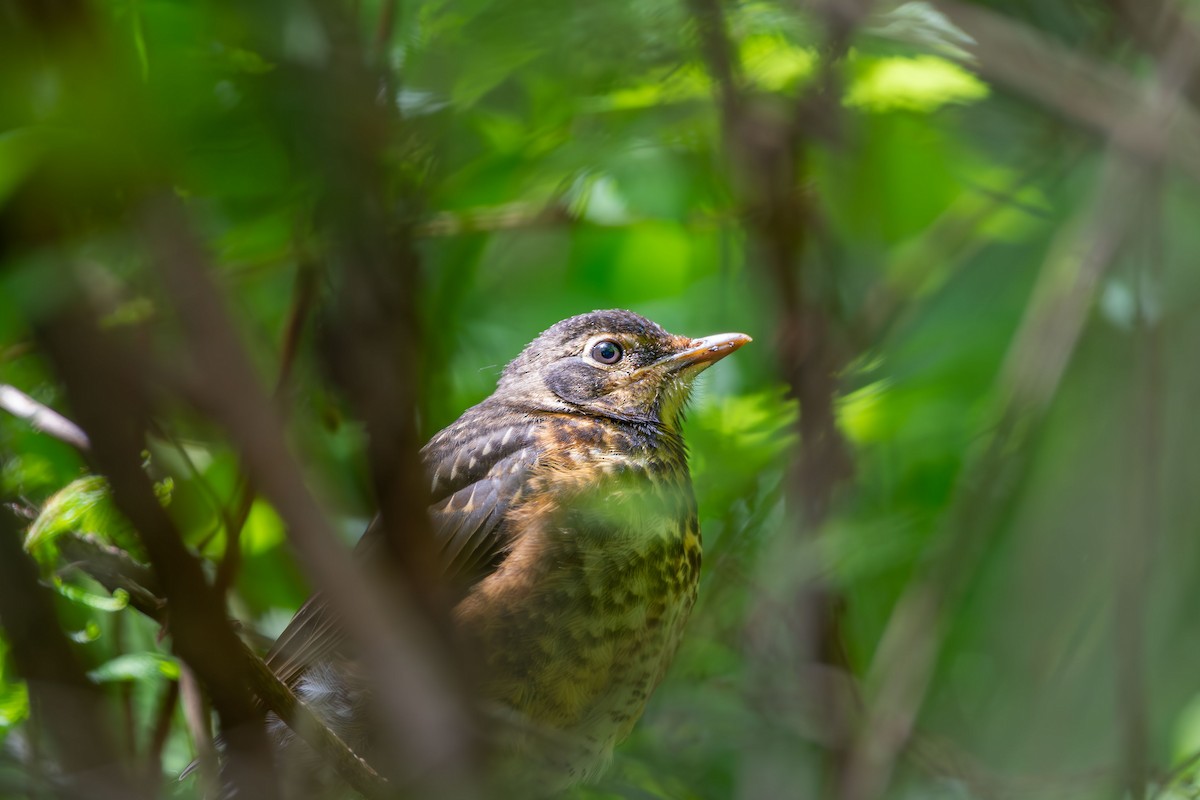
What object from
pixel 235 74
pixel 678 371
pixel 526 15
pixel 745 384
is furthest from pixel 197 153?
pixel 745 384

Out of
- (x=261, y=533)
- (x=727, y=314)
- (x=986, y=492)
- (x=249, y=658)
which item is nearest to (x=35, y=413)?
(x=261, y=533)

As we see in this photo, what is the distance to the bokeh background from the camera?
1475 mm

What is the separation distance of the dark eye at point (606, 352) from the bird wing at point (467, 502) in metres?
0.28

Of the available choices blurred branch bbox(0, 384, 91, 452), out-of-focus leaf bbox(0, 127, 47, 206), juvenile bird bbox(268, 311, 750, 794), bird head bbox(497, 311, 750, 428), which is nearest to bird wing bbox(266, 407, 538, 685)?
juvenile bird bbox(268, 311, 750, 794)

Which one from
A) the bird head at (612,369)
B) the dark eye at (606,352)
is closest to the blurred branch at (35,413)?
the bird head at (612,369)

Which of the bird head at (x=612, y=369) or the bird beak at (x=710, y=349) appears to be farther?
the bird head at (x=612, y=369)

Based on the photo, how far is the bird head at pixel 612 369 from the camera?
2949mm

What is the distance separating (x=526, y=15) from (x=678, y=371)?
129 centimetres

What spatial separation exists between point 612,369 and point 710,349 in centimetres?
33

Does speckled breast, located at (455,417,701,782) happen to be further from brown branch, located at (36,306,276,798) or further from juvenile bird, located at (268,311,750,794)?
brown branch, located at (36,306,276,798)

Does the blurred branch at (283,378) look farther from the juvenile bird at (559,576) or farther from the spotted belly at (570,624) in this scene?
the spotted belly at (570,624)

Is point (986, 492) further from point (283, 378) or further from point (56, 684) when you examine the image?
point (56, 684)

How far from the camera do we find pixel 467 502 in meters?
2.71

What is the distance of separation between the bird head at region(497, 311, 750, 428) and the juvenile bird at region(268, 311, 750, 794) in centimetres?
2
